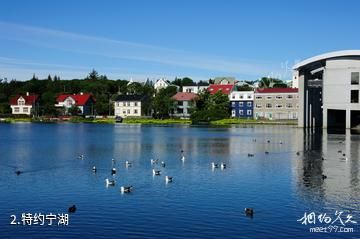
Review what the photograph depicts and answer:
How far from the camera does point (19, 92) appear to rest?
158m

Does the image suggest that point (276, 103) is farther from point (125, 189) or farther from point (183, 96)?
point (125, 189)

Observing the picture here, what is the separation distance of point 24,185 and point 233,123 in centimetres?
8498

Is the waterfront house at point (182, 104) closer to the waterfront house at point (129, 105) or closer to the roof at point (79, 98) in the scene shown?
the waterfront house at point (129, 105)

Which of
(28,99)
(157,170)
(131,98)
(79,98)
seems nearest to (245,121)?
(131,98)

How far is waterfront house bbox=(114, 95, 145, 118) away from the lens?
134250 millimetres

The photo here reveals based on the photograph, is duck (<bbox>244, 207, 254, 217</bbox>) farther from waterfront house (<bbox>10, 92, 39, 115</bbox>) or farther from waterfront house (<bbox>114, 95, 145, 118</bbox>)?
waterfront house (<bbox>10, 92, 39, 115</bbox>)

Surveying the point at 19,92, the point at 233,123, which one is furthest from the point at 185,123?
the point at 19,92

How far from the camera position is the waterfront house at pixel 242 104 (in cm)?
11656

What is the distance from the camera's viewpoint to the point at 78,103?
5531 inches

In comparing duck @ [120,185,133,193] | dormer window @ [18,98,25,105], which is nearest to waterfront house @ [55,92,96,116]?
dormer window @ [18,98,25,105]

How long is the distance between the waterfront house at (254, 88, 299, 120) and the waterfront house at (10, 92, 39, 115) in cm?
6298

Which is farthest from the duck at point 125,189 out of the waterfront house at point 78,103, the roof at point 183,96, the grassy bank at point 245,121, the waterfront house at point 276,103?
the waterfront house at point 78,103

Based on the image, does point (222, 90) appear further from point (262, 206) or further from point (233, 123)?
point (262, 206)

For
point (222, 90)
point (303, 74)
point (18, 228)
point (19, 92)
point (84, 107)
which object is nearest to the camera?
point (18, 228)
